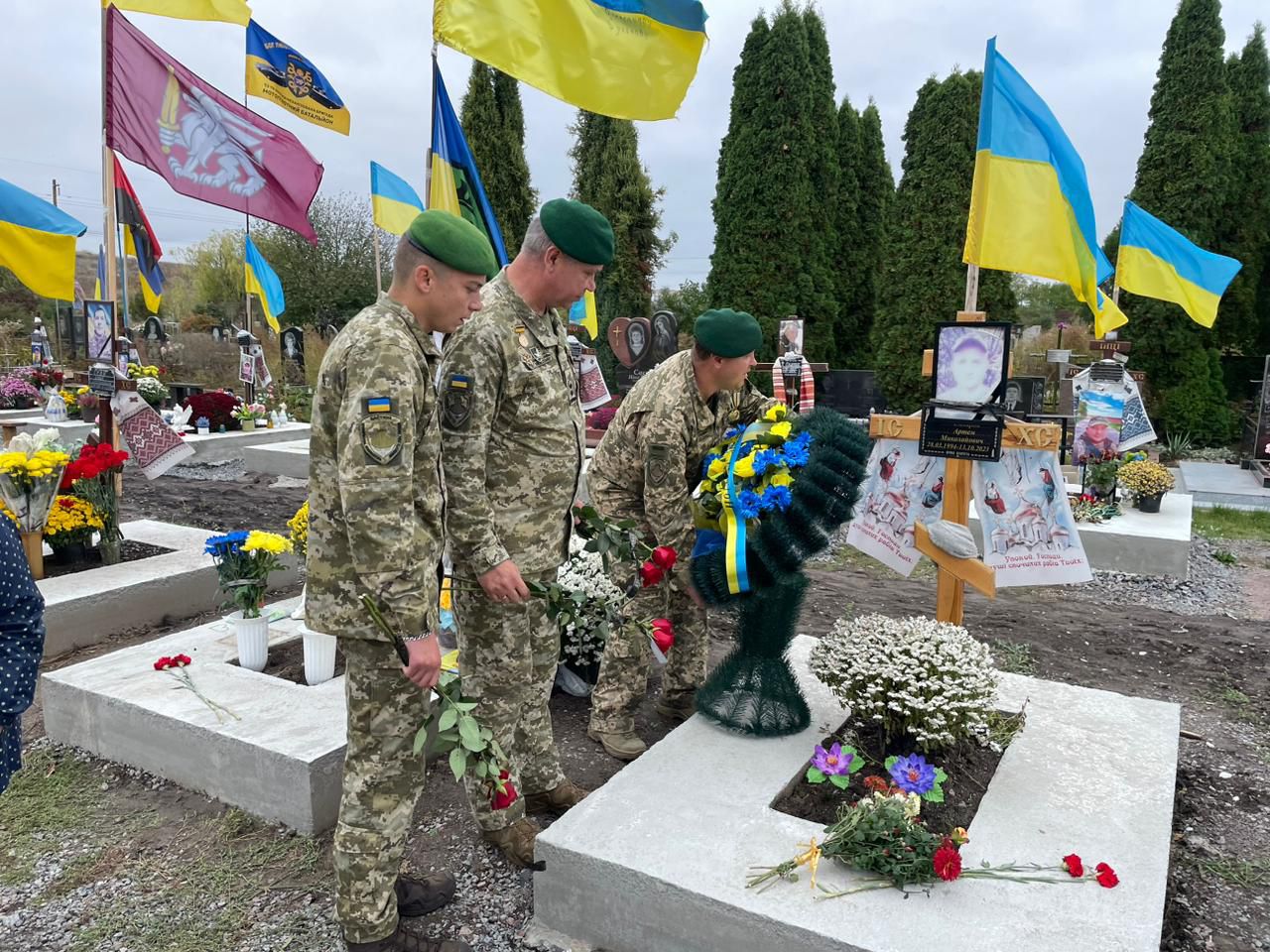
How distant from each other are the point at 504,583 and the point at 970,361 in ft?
8.00

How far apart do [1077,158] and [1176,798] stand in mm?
2865

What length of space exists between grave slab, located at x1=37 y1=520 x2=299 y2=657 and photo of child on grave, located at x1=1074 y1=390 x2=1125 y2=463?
7.73 meters

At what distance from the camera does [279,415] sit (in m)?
13.7

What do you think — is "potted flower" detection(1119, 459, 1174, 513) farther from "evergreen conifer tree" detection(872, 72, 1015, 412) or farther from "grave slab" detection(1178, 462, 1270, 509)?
"evergreen conifer tree" detection(872, 72, 1015, 412)

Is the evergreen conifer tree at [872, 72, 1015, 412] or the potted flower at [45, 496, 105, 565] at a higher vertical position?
the evergreen conifer tree at [872, 72, 1015, 412]

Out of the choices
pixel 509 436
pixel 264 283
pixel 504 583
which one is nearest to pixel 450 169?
pixel 509 436

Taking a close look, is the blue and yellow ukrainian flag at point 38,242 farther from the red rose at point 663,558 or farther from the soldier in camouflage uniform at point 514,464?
the red rose at point 663,558

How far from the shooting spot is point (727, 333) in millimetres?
3307

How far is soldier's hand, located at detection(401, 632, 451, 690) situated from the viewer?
6.73ft

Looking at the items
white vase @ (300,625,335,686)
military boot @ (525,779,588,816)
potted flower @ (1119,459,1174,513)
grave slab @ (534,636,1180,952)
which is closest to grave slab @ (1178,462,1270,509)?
potted flower @ (1119,459,1174,513)

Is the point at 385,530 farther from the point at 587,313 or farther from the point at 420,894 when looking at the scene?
the point at 587,313

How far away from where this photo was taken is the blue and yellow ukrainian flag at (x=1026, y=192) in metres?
4.00

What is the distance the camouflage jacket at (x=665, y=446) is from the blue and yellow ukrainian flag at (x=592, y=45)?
3.98ft

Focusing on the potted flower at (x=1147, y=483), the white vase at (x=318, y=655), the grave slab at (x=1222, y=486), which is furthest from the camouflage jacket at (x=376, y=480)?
the grave slab at (x=1222, y=486)
